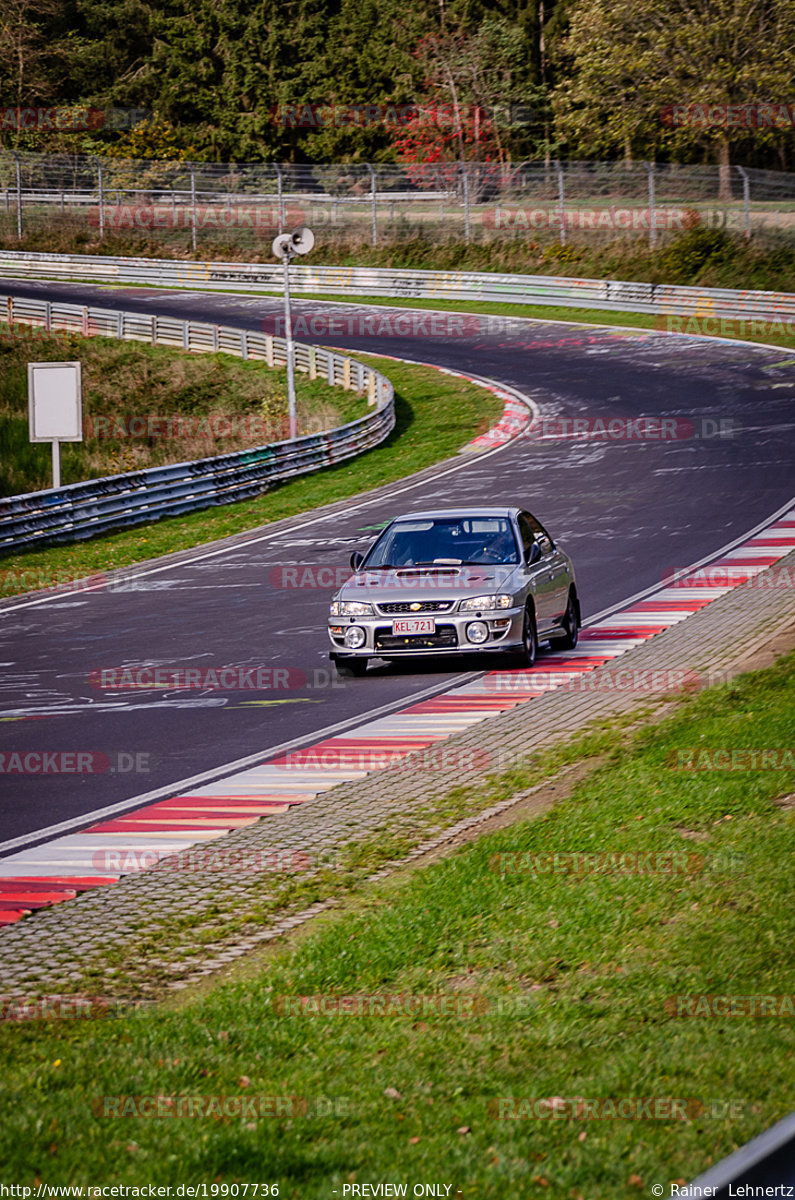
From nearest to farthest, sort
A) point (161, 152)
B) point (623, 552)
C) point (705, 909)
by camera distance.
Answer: point (705, 909) < point (623, 552) < point (161, 152)

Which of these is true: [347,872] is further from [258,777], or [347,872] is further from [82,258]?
[82,258]

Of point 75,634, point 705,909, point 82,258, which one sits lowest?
point 75,634

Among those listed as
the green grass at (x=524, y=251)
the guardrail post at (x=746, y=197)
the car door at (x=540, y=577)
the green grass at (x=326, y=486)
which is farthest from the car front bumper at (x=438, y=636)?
the guardrail post at (x=746, y=197)

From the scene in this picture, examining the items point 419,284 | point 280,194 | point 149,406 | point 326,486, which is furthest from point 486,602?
point 280,194

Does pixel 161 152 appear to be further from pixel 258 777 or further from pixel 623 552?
pixel 258 777

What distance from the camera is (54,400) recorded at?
26.3m

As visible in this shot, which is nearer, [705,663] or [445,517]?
[705,663]

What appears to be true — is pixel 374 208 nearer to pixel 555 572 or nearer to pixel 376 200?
pixel 376 200

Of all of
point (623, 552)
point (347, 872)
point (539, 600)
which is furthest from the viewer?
point (623, 552)

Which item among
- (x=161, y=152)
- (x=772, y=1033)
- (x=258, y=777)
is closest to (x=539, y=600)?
(x=258, y=777)

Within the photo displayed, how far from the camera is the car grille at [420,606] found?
1375cm

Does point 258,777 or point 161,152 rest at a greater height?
point 161,152

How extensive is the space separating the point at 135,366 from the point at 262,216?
727 inches

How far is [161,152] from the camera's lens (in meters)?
83.0
